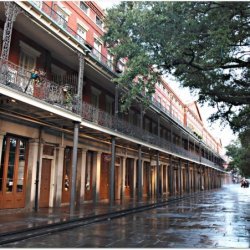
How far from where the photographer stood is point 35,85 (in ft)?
37.9

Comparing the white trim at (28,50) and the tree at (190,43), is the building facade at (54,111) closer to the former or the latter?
the white trim at (28,50)

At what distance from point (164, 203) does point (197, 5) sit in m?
13.2

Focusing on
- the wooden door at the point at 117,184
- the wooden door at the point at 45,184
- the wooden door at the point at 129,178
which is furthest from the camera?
the wooden door at the point at 129,178

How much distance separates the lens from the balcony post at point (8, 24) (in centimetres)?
939

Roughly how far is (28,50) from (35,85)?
2.67 meters

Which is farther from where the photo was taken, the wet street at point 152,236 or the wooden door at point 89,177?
the wooden door at point 89,177

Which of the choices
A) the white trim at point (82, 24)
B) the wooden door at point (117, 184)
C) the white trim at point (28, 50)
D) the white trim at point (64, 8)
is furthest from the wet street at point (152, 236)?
the white trim at point (82, 24)

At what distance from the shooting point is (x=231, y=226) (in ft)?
32.7

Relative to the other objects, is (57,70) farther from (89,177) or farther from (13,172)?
(89,177)

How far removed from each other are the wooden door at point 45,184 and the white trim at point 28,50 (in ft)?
15.8

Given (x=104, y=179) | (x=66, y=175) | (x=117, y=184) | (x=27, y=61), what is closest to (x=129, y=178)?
(x=117, y=184)

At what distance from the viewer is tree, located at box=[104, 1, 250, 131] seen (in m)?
9.62

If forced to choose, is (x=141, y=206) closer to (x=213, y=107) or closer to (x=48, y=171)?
(x=48, y=171)

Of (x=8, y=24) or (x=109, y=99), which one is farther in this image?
(x=109, y=99)
